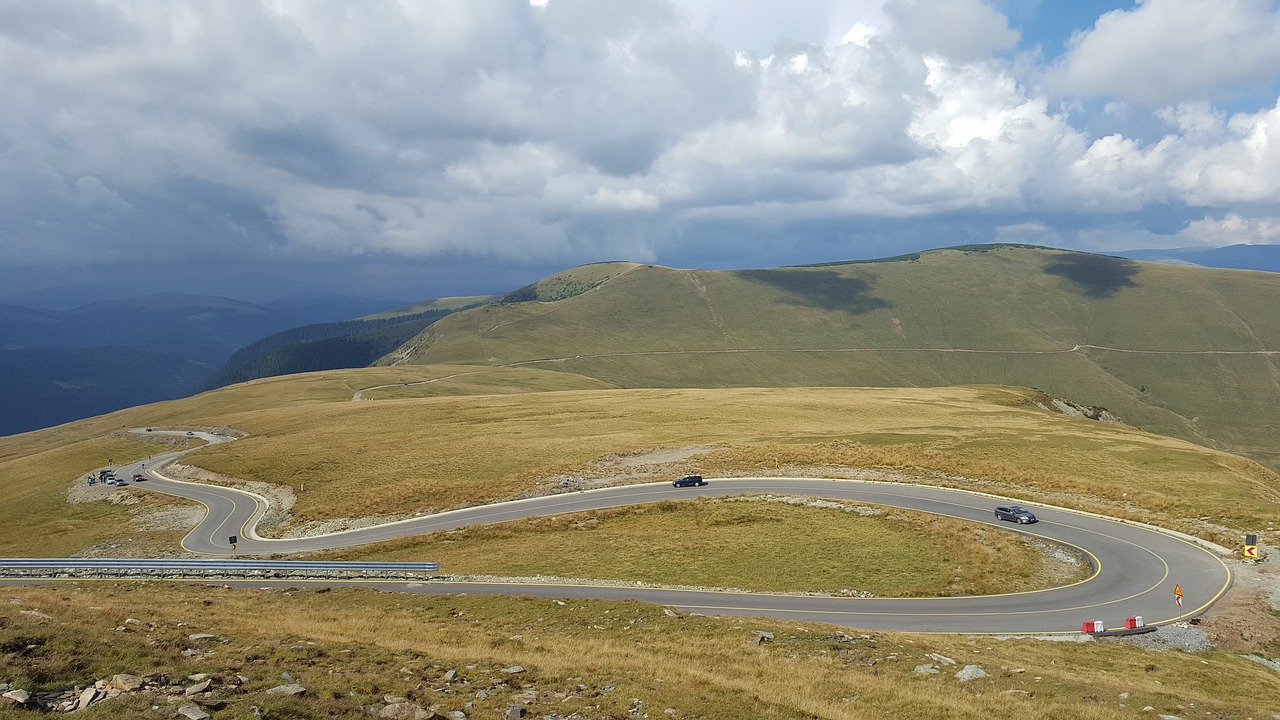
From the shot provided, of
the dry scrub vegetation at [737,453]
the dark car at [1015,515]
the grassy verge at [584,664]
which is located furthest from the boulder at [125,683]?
the dark car at [1015,515]

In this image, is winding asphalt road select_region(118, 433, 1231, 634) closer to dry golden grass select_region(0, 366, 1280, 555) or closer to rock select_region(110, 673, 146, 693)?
dry golden grass select_region(0, 366, 1280, 555)

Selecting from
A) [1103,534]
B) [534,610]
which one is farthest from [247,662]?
[1103,534]

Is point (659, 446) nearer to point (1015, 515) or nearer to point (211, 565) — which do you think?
point (1015, 515)

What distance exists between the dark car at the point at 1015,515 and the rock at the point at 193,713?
5631 cm

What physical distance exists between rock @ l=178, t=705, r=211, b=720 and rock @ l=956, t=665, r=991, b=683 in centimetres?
2436

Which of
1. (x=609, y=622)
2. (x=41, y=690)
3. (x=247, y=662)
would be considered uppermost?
(x=41, y=690)

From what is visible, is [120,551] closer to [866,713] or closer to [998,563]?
[866,713]

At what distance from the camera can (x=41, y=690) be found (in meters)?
15.9

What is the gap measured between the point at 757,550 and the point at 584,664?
25.7 meters

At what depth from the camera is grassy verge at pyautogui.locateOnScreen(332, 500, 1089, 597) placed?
40.9m

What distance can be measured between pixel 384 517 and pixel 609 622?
38.7 meters

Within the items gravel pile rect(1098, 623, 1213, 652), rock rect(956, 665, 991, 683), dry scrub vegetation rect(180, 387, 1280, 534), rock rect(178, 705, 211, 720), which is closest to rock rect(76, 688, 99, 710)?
rock rect(178, 705, 211, 720)

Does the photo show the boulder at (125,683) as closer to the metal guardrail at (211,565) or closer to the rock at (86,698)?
the rock at (86,698)

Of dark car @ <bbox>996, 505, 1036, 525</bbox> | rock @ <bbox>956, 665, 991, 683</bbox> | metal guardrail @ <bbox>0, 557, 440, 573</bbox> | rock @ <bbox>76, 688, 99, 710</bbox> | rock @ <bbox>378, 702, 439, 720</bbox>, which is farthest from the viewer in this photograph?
dark car @ <bbox>996, 505, 1036, 525</bbox>
